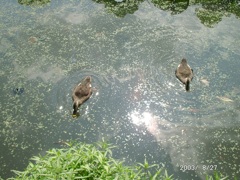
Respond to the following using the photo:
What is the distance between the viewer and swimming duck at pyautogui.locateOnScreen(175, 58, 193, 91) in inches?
190

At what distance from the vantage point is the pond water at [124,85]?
4.14m

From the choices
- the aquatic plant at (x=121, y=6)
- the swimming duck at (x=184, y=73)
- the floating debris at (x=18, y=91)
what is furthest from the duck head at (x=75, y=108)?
the aquatic plant at (x=121, y=6)

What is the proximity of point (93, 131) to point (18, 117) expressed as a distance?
115 centimetres

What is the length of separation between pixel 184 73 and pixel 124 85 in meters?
0.97

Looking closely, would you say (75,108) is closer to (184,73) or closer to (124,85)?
(124,85)

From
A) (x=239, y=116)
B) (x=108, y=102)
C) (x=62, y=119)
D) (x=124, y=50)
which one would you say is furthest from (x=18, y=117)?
(x=239, y=116)

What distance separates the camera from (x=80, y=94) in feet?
14.9

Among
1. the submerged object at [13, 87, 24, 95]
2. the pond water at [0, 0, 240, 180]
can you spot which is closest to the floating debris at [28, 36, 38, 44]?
the pond water at [0, 0, 240, 180]

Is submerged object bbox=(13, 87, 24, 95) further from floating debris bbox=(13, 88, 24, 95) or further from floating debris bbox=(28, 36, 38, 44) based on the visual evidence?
floating debris bbox=(28, 36, 38, 44)

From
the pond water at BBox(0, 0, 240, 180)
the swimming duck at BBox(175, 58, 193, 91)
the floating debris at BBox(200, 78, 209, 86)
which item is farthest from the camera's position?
the floating debris at BBox(200, 78, 209, 86)

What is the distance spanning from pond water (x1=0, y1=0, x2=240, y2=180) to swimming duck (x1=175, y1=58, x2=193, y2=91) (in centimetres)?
10

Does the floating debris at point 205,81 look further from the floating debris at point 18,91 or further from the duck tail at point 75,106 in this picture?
the floating debris at point 18,91

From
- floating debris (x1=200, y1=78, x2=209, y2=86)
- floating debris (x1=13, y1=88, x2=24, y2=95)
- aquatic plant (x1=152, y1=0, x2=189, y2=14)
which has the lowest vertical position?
floating debris (x1=13, y1=88, x2=24, y2=95)

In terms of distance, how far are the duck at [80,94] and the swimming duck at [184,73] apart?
144cm
